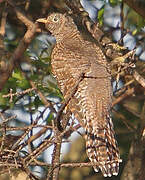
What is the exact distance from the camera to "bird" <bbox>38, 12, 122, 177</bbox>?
17.6ft

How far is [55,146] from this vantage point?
176 inches

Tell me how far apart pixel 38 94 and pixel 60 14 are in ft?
3.43

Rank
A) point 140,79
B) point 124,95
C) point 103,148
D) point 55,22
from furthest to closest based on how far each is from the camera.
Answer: point 124,95 → point 55,22 → point 140,79 → point 103,148

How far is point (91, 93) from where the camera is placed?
226 inches

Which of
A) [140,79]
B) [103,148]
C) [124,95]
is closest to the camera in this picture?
[103,148]

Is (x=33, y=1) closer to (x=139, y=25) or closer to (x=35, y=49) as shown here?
(x=35, y=49)

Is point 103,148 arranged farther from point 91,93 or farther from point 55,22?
point 55,22

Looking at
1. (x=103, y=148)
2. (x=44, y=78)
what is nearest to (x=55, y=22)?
(x=44, y=78)

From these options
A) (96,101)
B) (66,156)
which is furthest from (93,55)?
(66,156)

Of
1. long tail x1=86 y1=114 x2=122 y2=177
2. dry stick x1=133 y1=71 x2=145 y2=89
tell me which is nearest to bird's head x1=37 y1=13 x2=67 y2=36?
dry stick x1=133 y1=71 x2=145 y2=89

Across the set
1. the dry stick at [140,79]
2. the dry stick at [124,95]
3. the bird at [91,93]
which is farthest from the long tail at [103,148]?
the dry stick at [124,95]

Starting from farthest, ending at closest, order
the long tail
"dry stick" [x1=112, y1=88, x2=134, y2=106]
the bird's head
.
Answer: "dry stick" [x1=112, y1=88, x2=134, y2=106] → the bird's head → the long tail

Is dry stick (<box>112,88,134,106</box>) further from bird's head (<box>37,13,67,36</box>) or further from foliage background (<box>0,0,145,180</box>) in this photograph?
bird's head (<box>37,13,67,36</box>)

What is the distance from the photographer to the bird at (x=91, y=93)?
17.6ft
